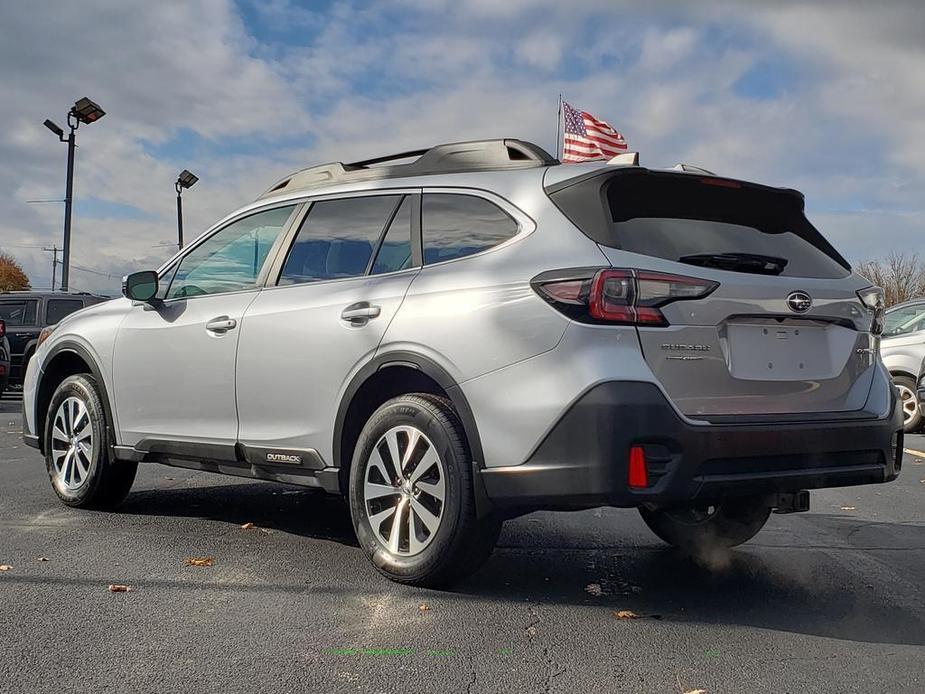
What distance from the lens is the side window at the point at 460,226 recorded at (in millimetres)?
4117

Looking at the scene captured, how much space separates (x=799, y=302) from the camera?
3961mm

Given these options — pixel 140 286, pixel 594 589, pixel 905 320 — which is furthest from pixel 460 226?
pixel 905 320

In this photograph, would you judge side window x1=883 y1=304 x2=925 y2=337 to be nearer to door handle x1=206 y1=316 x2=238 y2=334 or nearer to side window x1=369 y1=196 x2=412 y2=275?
side window x1=369 y1=196 x2=412 y2=275

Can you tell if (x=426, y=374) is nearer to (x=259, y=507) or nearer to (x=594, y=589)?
(x=594, y=589)

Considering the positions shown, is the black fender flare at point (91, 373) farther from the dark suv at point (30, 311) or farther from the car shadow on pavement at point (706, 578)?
the dark suv at point (30, 311)

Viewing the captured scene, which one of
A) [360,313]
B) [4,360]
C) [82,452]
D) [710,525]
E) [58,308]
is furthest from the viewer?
[58,308]

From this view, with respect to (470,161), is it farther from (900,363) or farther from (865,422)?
(900,363)

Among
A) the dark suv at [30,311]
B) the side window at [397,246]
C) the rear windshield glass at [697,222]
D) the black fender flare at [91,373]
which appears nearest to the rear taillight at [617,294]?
the rear windshield glass at [697,222]

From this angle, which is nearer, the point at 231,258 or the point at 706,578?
the point at 706,578

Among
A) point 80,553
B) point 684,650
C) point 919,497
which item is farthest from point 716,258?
point 919,497

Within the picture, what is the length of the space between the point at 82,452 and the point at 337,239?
2.37 meters

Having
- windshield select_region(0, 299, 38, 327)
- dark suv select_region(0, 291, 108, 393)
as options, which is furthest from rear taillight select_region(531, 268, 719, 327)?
windshield select_region(0, 299, 38, 327)

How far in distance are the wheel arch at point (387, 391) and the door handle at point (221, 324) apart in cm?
94

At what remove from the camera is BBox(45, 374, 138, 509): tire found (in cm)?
591
